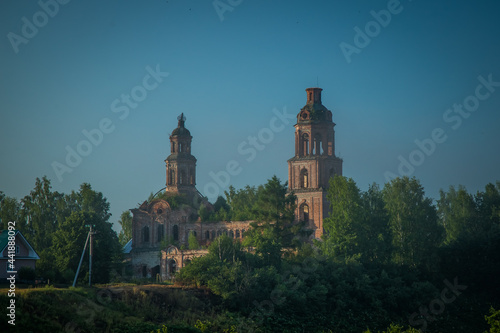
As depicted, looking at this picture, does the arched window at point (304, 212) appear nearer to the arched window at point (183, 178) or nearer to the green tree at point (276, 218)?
the green tree at point (276, 218)

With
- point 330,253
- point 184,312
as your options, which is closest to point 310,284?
point 330,253

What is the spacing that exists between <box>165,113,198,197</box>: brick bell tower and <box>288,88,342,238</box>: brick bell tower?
426 inches

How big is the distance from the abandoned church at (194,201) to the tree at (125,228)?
1786 centimetres

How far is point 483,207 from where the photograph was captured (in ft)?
209

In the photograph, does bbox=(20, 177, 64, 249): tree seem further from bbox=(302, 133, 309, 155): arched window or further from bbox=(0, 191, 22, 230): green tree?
bbox=(302, 133, 309, 155): arched window

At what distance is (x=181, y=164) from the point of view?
237 ft

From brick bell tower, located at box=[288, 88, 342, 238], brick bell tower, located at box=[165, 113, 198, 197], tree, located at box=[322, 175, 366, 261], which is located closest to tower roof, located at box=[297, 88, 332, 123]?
brick bell tower, located at box=[288, 88, 342, 238]

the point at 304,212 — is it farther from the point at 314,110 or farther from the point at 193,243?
the point at 193,243

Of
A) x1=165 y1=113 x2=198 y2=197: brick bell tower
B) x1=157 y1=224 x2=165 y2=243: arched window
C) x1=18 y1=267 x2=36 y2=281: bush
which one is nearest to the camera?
x1=18 y1=267 x2=36 y2=281: bush

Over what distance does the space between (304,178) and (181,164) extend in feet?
41.9

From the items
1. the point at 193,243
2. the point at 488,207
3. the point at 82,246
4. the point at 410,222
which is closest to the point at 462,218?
the point at 488,207

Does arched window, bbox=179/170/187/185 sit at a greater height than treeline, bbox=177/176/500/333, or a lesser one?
greater

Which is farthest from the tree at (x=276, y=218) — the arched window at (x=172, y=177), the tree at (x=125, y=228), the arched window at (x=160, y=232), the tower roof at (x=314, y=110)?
the tree at (x=125, y=228)

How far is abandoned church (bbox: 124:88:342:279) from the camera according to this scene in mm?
65394
